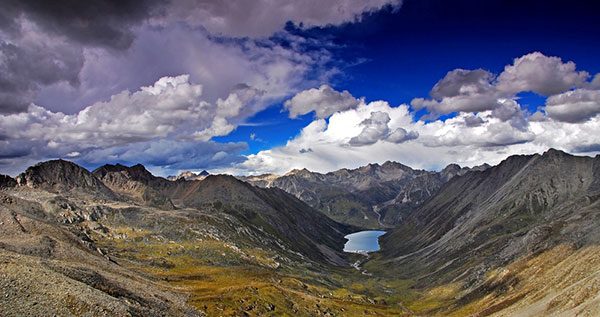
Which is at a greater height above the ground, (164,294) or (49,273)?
(49,273)

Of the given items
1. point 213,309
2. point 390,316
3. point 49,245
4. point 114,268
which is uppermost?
point 49,245

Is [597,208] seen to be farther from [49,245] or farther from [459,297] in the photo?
[49,245]

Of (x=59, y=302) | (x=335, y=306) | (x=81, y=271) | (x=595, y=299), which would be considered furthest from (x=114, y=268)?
(x=595, y=299)

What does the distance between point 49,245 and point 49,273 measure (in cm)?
4800

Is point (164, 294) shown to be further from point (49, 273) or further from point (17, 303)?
point (17, 303)

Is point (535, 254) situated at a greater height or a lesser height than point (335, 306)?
greater

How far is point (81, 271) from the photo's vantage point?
3243 inches

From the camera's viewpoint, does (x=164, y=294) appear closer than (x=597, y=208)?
Yes

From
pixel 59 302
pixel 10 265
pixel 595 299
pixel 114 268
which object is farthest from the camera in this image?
pixel 114 268

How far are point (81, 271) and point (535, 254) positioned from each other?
188 m

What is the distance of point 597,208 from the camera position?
196125 millimetres

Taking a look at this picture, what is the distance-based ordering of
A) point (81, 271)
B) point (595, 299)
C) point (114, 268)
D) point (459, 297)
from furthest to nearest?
point (459, 297)
point (114, 268)
point (595, 299)
point (81, 271)

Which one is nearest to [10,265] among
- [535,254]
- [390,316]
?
[390,316]

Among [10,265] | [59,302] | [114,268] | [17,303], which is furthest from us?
[114,268]
